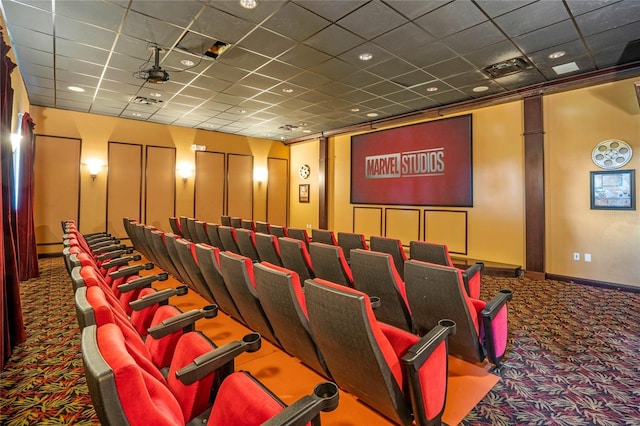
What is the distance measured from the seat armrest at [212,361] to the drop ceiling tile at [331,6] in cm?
349

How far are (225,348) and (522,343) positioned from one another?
2.88 m

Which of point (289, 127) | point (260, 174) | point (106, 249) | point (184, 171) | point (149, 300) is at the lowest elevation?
point (149, 300)

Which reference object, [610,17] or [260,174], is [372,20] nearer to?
[610,17]

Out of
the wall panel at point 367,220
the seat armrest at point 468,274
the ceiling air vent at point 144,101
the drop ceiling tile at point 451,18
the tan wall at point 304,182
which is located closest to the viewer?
the seat armrest at point 468,274

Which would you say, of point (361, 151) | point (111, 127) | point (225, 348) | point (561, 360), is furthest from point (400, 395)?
point (111, 127)

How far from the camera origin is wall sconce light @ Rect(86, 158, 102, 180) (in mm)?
7949

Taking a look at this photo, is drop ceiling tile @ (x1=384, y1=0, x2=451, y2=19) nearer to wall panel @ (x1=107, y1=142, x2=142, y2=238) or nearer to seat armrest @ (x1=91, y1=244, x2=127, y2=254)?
seat armrest @ (x1=91, y1=244, x2=127, y2=254)

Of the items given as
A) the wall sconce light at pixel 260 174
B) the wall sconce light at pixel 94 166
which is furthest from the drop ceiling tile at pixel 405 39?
the wall sconce light at pixel 94 166

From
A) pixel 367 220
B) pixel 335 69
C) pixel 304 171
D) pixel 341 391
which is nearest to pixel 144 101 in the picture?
pixel 335 69

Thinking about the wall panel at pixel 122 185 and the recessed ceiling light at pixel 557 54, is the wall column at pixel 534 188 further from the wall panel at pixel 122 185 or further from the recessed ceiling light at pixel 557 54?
the wall panel at pixel 122 185

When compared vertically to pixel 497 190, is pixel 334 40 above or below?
above

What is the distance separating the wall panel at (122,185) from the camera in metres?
8.27

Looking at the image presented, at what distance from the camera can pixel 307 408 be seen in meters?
1.04

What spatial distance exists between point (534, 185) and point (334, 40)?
4434 mm
